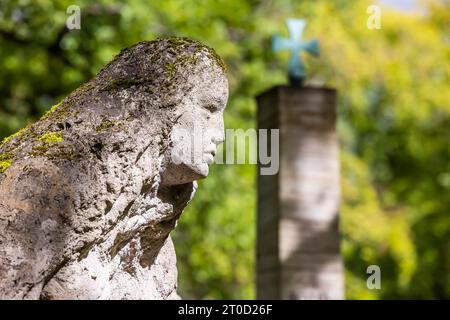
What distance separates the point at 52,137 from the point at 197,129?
0.62m

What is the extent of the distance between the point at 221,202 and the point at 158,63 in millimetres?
9479

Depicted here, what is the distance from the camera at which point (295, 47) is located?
9648 millimetres

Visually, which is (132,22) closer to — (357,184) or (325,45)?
(325,45)

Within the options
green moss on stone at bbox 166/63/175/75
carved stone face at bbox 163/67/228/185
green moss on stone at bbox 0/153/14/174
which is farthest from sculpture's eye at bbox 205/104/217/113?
green moss on stone at bbox 0/153/14/174

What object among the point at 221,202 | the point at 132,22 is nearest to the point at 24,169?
the point at 132,22

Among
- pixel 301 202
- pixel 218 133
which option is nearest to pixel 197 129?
Answer: pixel 218 133

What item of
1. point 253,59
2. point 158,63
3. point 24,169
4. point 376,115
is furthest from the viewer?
point 376,115

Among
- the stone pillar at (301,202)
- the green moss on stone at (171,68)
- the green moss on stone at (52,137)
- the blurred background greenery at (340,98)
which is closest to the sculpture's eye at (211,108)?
the green moss on stone at (171,68)

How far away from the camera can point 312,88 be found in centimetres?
924

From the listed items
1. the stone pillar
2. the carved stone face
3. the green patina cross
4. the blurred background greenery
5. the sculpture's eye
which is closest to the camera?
the carved stone face

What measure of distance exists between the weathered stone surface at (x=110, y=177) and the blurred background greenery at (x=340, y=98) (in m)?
7.82

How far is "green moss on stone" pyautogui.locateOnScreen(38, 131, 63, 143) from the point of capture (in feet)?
11.0

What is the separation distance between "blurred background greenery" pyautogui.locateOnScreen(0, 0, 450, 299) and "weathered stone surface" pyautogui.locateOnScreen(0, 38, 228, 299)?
7.82m

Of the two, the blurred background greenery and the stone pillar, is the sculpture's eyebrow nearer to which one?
the stone pillar
